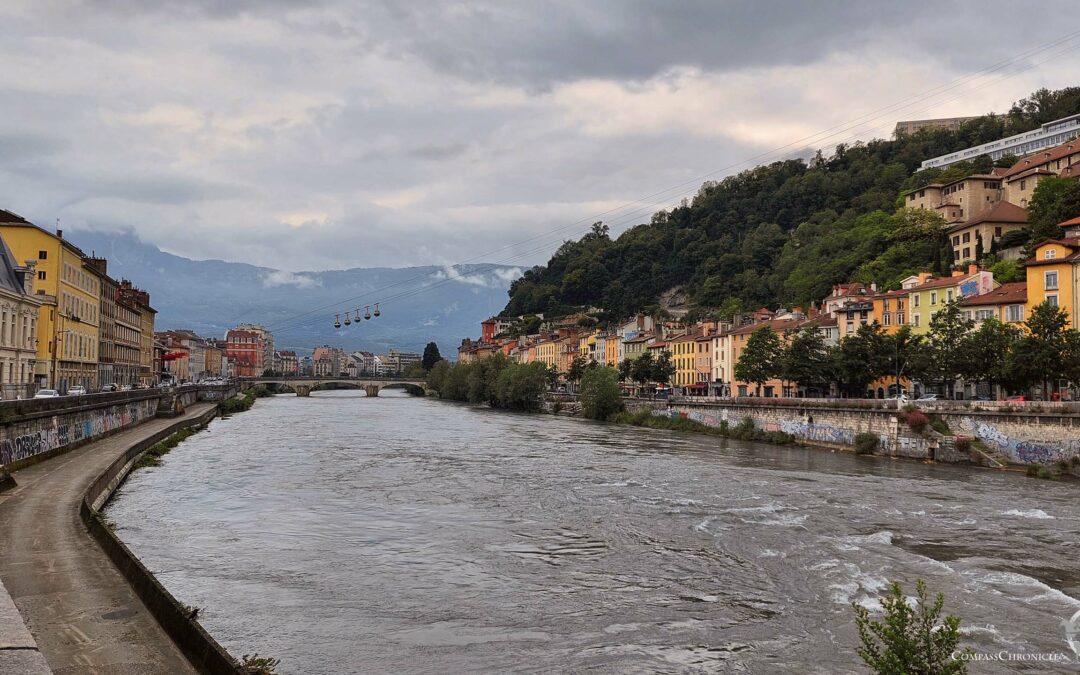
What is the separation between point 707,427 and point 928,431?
73.3 feet

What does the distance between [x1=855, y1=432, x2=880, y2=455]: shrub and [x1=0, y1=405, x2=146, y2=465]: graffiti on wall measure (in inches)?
1574

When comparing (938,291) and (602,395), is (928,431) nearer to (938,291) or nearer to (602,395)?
(938,291)

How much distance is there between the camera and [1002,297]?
184 ft

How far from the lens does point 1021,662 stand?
13.6m

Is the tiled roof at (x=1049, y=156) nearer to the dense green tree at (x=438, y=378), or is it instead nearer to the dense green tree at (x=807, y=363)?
the dense green tree at (x=807, y=363)

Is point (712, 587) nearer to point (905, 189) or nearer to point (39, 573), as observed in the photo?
point (39, 573)

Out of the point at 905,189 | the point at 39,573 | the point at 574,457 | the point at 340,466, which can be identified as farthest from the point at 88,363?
the point at 905,189

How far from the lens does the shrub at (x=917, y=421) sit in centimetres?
4566

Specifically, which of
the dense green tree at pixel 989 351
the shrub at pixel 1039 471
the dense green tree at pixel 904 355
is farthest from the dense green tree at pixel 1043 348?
the shrub at pixel 1039 471

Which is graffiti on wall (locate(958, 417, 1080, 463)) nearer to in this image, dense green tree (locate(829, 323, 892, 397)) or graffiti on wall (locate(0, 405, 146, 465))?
dense green tree (locate(829, 323, 892, 397))

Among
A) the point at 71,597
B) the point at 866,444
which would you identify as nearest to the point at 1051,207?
the point at 866,444

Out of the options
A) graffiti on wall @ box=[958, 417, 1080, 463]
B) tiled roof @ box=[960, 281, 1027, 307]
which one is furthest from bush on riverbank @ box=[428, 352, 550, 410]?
graffiti on wall @ box=[958, 417, 1080, 463]

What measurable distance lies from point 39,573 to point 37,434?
18.5m

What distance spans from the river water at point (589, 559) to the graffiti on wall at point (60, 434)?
10.7 feet
